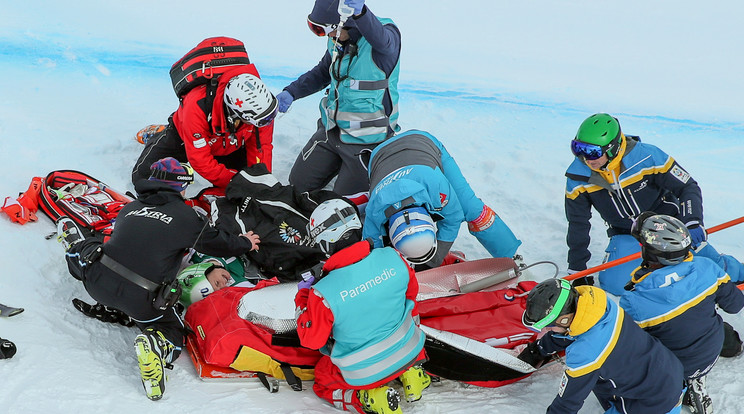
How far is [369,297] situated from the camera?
2.84 m

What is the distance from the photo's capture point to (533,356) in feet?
10.7

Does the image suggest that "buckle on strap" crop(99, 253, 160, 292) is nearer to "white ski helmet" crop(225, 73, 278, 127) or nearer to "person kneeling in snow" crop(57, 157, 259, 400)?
"person kneeling in snow" crop(57, 157, 259, 400)

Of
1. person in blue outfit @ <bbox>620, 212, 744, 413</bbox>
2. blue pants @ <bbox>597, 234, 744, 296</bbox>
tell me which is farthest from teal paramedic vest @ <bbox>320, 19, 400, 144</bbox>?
person in blue outfit @ <bbox>620, 212, 744, 413</bbox>

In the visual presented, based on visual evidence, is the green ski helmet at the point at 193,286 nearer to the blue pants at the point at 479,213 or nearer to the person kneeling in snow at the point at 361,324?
the person kneeling in snow at the point at 361,324

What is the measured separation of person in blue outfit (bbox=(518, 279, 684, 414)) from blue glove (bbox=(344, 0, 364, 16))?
2.16 meters

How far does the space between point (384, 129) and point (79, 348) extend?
2564 mm

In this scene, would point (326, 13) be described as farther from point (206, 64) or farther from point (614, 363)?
point (614, 363)

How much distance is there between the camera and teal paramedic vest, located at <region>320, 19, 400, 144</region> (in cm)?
445

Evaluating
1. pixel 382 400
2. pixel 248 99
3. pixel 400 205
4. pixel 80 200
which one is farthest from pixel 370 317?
pixel 80 200

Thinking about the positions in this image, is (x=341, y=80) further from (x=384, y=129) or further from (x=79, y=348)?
(x=79, y=348)

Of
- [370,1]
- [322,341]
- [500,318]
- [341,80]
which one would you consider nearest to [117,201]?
[341,80]

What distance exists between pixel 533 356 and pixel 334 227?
3.94ft

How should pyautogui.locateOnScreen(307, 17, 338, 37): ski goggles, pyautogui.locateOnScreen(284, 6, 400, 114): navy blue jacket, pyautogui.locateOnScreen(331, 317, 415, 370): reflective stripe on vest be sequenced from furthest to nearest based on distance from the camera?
pyautogui.locateOnScreen(307, 17, 338, 37): ski goggles < pyautogui.locateOnScreen(284, 6, 400, 114): navy blue jacket < pyautogui.locateOnScreen(331, 317, 415, 370): reflective stripe on vest

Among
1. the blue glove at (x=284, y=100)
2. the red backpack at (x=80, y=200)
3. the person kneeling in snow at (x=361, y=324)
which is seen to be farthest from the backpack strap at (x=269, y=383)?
the blue glove at (x=284, y=100)
